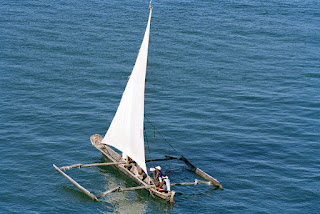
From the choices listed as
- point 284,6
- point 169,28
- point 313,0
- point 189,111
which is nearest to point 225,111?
point 189,111

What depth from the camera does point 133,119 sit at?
45.2 metres

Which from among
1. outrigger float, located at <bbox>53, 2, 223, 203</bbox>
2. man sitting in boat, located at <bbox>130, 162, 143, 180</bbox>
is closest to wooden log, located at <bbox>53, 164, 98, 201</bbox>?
outrigger float, located at <bbox>53, 2, 223, 203</bbox>

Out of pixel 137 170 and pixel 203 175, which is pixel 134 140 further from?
pixel 203 175

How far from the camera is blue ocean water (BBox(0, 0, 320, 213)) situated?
45344 mm

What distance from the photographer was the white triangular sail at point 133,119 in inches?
1698

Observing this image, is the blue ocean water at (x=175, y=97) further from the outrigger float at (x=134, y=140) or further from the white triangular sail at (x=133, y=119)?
the white triangular sail at (x=133, y=119)

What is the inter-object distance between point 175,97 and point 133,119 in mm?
23345

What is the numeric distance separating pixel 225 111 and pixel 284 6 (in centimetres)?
5404

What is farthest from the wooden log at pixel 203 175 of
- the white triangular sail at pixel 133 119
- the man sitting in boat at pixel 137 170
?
the white triangular sail at pixel 133 119

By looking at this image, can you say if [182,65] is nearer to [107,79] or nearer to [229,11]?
[107,79]

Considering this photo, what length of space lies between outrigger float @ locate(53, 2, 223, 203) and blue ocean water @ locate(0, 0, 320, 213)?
1.14 metres

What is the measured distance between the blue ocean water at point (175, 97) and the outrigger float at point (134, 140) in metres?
1.14

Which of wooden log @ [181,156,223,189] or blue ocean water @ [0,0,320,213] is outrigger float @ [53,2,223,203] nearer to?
wooden log @ [181,156,223,189]

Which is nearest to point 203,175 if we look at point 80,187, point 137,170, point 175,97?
point 137,170
